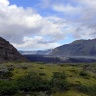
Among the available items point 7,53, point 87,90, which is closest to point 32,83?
point 87,90

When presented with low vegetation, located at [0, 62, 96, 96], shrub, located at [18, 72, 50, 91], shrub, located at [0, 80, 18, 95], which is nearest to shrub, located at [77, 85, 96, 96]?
low vegetation, located at [0, 62, 96, 96]

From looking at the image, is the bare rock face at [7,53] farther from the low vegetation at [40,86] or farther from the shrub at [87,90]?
the shrub at [87,90]

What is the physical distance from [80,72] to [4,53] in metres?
94.2

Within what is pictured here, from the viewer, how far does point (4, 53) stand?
156 meters

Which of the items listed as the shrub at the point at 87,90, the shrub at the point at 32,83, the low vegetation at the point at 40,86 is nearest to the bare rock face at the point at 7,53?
the low vegetation at the point at 40,86

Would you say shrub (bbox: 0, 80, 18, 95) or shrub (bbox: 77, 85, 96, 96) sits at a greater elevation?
shrub (bbox: 0, 80, 18, 95)

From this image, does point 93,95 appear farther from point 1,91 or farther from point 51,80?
point 1,91

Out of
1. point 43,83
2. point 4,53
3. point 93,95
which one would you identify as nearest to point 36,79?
point 43,83

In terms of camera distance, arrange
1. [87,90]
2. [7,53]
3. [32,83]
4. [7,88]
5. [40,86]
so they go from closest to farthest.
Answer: [7,88]
[40,86]
[32,83]
[87,90]
[7,53]

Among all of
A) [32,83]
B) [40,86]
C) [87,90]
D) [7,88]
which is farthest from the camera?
[87,90]

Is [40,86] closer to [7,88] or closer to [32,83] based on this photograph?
[32,83]

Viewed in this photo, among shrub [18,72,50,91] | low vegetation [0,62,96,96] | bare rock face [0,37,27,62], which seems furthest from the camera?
bare rock face [0,37,27,62]

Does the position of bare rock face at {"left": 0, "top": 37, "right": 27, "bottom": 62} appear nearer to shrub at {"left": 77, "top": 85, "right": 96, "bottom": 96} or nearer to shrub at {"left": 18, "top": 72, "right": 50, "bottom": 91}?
shrub at {"left": 18, "top": 72, "right": 50, "bottom": 91}

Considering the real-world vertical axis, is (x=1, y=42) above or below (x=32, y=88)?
above
